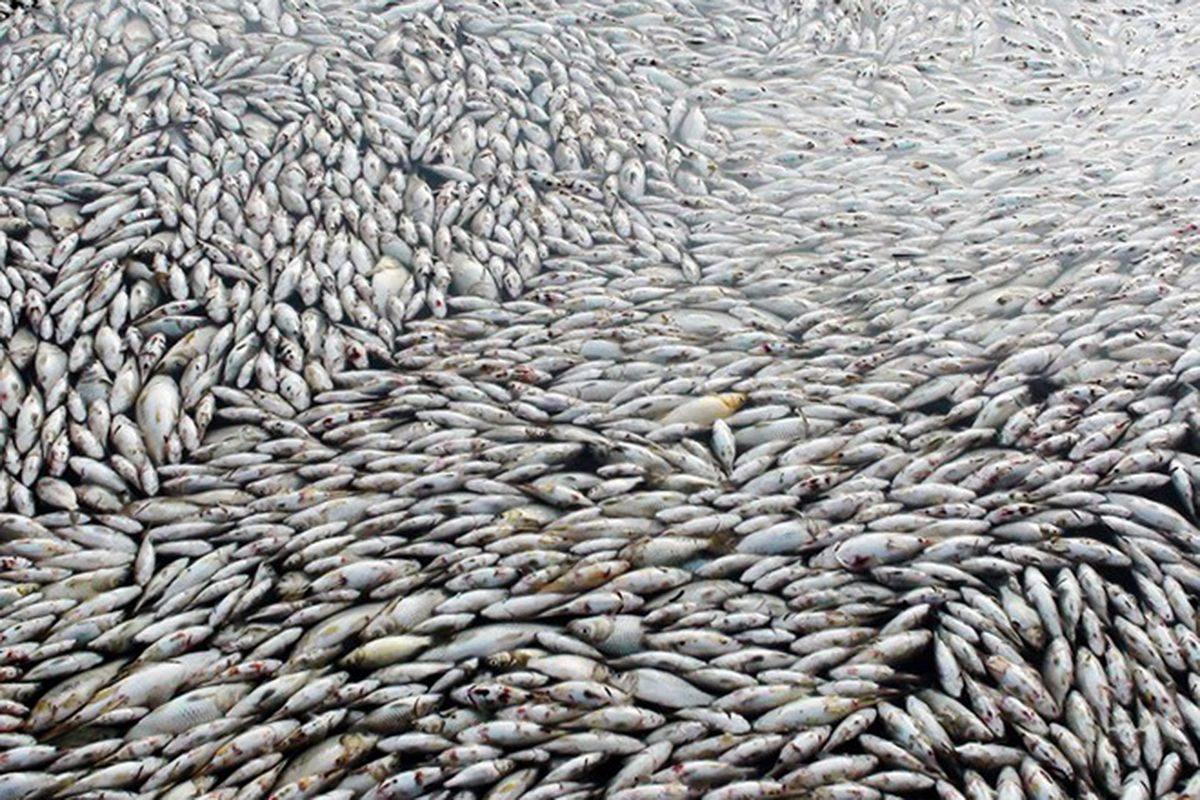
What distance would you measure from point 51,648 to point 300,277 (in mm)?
1954

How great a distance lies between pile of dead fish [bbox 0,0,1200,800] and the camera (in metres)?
3.48

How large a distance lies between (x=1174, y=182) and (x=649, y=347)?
2.91m

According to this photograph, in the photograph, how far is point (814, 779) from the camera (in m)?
3.31

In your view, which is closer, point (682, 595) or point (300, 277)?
point (682, 595)

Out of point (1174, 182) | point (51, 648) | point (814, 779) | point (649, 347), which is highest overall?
point (1174, 182)

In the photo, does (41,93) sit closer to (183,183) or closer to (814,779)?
(183,183)

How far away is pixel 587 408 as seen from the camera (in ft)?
14.8

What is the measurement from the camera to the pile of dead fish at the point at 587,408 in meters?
3.48

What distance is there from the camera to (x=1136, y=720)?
353cm

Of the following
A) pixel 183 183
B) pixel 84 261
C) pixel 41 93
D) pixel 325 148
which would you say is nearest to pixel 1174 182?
pixel 325 148

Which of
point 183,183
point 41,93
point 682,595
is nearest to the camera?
point 682,595

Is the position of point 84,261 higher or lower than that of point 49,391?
higher

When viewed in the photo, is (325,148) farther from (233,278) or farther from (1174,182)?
(1174,182)

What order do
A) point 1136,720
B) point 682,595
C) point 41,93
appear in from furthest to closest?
point 41,93 → point 682,595 → point 1136,720
